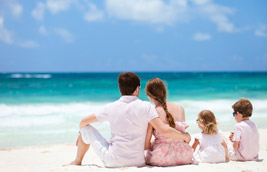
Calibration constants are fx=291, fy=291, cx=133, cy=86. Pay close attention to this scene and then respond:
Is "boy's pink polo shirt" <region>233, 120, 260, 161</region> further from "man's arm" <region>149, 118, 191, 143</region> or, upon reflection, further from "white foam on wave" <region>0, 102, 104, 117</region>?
"white foam on wave" <region>0, 102, 104, 117</region>

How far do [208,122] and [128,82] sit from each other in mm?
1265

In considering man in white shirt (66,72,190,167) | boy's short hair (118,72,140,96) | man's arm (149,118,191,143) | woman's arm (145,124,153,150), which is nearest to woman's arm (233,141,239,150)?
man in white shirt (66,72,190,167)

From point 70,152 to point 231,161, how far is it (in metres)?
3.06

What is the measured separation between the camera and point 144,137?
3.36 metres

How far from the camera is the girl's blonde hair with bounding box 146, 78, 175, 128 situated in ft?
11.0

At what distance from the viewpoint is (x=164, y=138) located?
11.3 ft

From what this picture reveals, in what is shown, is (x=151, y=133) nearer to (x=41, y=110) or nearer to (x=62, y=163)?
(x=62, y=163)

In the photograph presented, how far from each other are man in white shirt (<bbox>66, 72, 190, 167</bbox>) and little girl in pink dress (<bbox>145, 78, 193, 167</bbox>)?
0.13 m

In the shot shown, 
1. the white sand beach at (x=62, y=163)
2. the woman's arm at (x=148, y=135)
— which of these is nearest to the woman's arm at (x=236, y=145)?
the white sand beach at (x=62, y=163)

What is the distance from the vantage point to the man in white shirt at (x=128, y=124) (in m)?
3.22

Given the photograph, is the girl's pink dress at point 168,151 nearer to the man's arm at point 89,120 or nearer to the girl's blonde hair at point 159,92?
the girl's blonde hair at point 159,92

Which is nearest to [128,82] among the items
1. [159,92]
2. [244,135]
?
[159,92]

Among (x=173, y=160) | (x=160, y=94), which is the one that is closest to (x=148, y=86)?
(x=160, y=94)

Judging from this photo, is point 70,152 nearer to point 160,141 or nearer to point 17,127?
point 160,141
